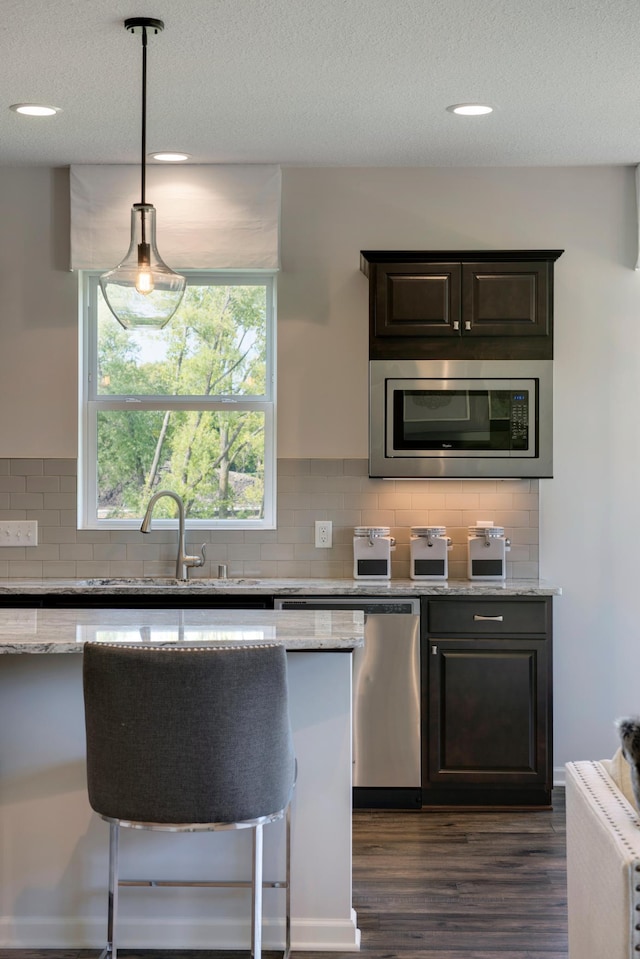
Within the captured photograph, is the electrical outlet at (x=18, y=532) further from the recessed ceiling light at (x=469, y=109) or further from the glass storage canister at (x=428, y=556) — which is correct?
the recessed ceiling light at (x=469, y=109)

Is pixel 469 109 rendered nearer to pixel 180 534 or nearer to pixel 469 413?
pixel 469 413

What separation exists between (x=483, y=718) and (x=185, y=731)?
90.2 inches

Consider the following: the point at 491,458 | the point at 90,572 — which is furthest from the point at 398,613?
the point at 90,572

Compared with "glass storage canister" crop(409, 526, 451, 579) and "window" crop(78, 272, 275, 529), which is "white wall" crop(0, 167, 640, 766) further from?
"glass storage canister" crop(409, 526, 451, 579)

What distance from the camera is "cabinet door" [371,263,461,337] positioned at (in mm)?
4707

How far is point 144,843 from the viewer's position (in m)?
3.06

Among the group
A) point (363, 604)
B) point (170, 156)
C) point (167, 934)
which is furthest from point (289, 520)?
point (167, 934)

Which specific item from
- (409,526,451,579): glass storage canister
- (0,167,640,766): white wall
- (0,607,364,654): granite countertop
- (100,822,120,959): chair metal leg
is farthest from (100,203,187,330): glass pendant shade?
(409,526,451,579): glass storage canister

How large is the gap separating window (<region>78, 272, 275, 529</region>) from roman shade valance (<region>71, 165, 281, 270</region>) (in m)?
0.18

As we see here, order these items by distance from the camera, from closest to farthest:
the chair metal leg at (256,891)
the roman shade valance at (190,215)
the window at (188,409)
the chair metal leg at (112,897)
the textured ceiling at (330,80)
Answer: the chair metal leg at (256,891) → the chair metal leg at (112,897) → the textured ceiling at (330,80) → the roman shade valance at (190,215) → the window at (188,409)

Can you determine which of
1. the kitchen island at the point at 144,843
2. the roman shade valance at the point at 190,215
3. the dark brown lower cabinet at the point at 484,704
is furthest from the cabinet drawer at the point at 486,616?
the roman shade valance at the point at 190,215

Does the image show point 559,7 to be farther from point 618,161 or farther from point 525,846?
point 525,846

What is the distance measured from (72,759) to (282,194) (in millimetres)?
2961

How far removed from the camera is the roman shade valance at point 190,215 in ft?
16.2
